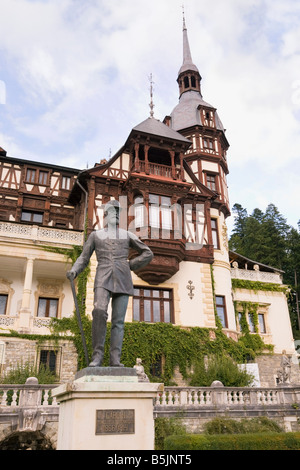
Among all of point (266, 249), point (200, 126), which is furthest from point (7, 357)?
point (266, 249)

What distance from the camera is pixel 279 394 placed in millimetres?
15906

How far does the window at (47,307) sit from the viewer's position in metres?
23.0

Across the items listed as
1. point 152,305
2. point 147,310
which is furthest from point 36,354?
point 152,305

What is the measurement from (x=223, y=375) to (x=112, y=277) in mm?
13257

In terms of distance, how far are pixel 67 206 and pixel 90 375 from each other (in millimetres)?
22411

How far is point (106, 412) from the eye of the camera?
17.2 ft

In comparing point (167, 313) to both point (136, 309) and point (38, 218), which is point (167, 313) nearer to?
point (136, 309)

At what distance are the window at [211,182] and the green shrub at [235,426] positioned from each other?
17.9m

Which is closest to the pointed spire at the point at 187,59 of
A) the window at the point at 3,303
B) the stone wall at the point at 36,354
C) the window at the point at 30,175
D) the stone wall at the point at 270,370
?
the window at the point at 30,175

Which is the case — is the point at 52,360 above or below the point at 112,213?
above

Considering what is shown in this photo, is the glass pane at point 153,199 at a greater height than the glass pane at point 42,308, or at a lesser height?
greater

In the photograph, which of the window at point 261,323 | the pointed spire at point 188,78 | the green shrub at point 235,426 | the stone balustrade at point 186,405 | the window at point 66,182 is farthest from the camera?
the pointed spire at point 188,78

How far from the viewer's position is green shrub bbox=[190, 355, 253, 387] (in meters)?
17.3

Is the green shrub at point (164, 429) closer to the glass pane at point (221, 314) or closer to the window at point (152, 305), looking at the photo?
the window at point (152, 305)
